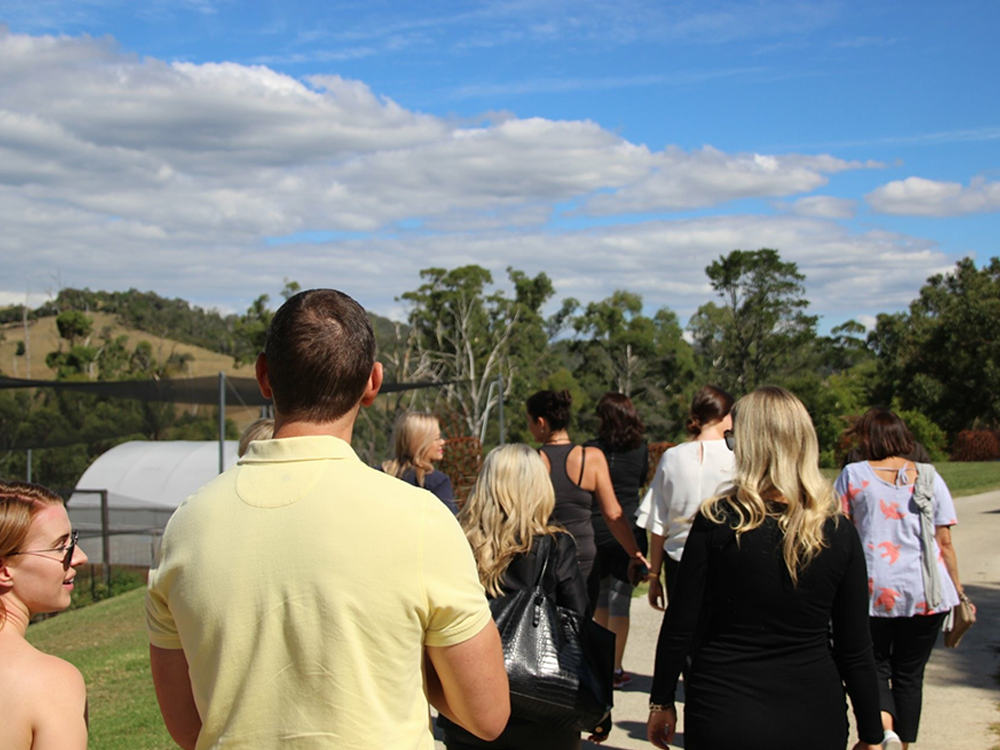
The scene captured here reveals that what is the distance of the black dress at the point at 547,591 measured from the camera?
11.3 feet

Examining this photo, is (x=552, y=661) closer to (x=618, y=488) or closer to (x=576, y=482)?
(x=576, y=482)

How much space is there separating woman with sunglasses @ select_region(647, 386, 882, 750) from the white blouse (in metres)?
1.83

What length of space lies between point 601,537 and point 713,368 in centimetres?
5062

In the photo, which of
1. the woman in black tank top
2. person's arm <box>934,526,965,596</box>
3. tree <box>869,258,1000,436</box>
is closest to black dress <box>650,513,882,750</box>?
person's arm <box>934,526,965,596</box>

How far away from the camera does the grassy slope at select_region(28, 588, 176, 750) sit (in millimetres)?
5621

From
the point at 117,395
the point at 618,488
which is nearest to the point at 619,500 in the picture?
the point at 618,488

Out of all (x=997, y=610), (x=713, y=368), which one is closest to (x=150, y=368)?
(x=713, y=368)

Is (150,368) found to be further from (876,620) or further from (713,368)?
(876,620)

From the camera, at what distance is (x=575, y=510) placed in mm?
5391

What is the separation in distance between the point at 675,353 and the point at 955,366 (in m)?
16.6

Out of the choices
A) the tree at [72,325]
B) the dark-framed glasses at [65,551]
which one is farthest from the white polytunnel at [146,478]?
the tree at [72,325]

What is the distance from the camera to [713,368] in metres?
55.2

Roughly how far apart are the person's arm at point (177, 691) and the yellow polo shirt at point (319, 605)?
0.09 metres

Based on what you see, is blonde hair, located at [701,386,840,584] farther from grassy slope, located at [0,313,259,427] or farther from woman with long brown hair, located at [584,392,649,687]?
grassy slope, located at [0,313,259,427]
